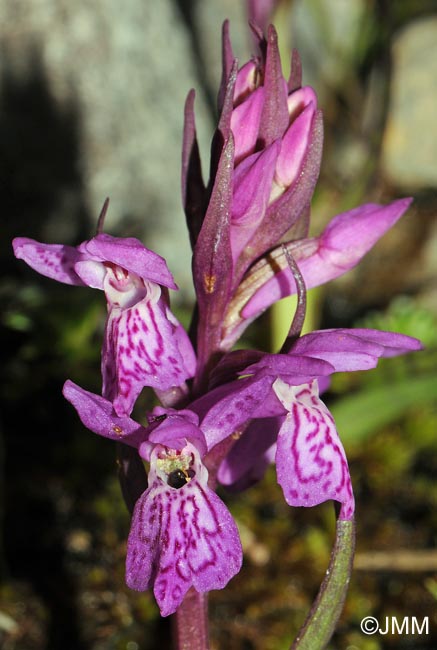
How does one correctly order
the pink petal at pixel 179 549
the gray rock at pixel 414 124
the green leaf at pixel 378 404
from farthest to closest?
the gray rock at pixel 414 124
the green leaf at pixel 378 404
the pink petal at pixel 179 549

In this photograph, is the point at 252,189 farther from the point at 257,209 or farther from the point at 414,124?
the point at 414,124

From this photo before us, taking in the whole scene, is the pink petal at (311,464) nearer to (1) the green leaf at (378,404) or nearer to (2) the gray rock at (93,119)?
(1) the green leaf at (378,404)

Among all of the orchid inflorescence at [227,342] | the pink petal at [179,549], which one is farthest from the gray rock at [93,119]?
the pink petal at [179,549]

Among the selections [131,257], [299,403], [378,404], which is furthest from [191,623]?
[378,404]

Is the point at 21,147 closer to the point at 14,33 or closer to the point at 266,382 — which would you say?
the point at 14,33

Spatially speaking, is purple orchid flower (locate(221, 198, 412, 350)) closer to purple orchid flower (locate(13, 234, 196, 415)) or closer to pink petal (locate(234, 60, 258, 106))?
purple orchid flower (locate(13, 234, 196, 415))

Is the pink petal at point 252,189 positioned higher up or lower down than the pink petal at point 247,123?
lower down
